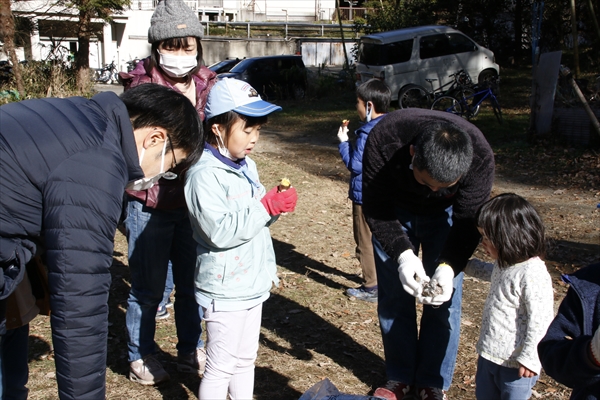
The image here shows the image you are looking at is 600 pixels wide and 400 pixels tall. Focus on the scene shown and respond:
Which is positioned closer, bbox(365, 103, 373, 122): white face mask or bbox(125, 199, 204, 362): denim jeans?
bbox(125, 199, 204, 362): denim jeans

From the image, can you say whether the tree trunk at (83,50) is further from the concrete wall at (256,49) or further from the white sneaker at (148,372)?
the concrete wall at (256,49)

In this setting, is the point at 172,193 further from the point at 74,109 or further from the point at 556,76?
the point at 556,76

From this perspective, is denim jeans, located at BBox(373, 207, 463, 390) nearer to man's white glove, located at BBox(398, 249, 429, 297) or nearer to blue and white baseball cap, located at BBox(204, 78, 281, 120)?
man's white glove, located at BBox(398, 249, 429, 297)

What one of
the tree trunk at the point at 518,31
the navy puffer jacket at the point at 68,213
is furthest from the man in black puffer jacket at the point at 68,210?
the tree trunk at the point at 518,31

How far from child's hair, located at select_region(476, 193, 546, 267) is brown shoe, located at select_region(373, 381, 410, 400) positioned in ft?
3.73

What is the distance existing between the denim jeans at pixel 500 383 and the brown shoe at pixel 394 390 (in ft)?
2.03

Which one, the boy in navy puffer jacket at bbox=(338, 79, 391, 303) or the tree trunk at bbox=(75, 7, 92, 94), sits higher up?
the tree trunk at bbox=(75, 7, 92, 94)

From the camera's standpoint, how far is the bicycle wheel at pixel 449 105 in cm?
1292

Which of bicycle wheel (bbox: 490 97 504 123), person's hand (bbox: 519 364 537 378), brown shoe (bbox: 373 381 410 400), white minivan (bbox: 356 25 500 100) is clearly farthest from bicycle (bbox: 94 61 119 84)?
person's hand (bbox: 519 364 537 378)

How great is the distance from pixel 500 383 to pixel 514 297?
409mm

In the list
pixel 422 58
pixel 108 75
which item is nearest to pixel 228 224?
pixel 422 58

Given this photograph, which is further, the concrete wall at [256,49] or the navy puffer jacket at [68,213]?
the concrete wall at [256,49]

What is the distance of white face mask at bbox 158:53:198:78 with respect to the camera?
336 cm

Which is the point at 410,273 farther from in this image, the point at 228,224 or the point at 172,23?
the point at 172,23
